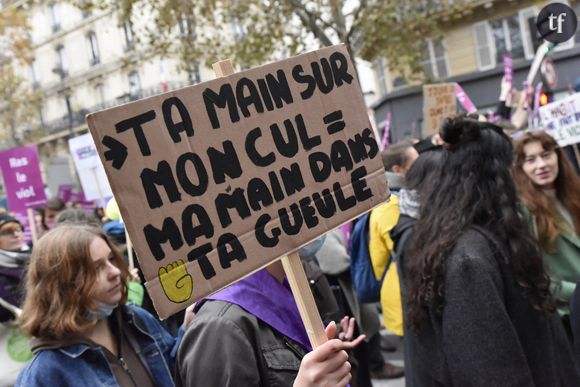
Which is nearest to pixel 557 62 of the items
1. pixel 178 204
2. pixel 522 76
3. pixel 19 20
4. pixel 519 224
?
pixel 522 76

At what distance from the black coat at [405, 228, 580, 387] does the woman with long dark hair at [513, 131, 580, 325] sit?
2.88 ft

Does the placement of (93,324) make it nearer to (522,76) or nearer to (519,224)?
(519,224)

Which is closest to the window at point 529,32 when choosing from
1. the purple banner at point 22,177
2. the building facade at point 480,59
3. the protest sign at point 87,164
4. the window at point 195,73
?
the building facade at point 480,59

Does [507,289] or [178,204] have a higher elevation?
[178,204]

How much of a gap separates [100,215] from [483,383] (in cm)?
627

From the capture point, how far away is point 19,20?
47.7ft

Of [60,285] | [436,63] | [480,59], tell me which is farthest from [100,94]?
[60,285]

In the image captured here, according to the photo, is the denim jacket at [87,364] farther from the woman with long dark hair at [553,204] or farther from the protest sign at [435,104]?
the protest sign at [435,104]

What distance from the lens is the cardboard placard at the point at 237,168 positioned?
4.61 ft

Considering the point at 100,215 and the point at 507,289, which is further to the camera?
the point at 100,215

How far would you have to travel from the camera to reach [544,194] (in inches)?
131

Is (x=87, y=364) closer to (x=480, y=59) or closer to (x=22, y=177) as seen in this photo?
(x=22, y=177)

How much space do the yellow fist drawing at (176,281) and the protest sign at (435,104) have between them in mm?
5197

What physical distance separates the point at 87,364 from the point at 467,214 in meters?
1.52
